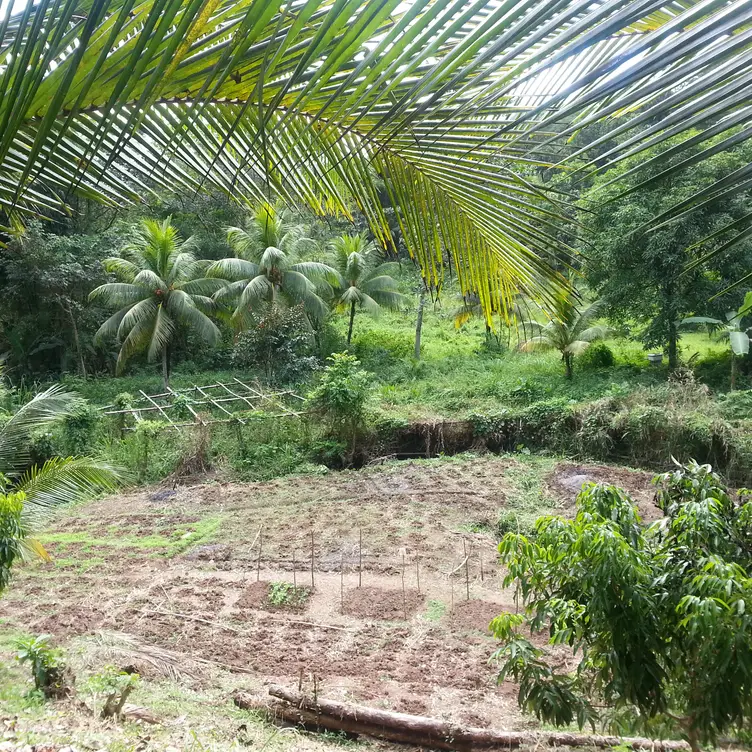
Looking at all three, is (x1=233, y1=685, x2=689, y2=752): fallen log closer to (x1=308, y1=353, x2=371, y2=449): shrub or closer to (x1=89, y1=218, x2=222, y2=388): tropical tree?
(x1=308, y1=353, x2=371, y2=449): shrub

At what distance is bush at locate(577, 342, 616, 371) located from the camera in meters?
14.9

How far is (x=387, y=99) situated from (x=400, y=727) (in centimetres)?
397

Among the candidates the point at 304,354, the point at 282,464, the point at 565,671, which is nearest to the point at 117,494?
the point at 282,464

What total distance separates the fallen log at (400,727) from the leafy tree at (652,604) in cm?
114

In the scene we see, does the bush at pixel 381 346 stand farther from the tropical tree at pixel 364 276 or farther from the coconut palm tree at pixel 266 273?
the coconut palm tree at pixel 266 273

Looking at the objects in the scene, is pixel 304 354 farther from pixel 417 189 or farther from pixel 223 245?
pixel 417 189

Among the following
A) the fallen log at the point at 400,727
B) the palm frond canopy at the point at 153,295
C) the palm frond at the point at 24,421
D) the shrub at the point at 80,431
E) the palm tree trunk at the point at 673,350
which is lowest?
the fallen log at the point at 400,727

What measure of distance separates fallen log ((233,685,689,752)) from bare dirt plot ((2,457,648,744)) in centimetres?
33

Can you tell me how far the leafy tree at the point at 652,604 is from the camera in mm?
2062

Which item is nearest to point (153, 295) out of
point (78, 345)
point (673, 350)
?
point (78, 345)

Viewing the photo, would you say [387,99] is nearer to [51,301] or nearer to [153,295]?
[153,295]

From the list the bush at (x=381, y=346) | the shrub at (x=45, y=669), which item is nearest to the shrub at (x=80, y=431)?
the shrub at (x=45, y=669)

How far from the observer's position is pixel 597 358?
15.0 m

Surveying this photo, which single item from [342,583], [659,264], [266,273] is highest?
[266,273]
